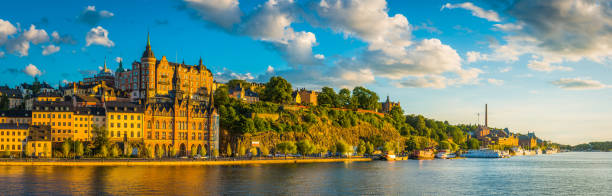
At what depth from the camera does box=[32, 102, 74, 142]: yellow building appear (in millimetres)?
102875

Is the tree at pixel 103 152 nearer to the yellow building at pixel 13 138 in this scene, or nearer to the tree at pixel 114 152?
the tree at pixel 114 152

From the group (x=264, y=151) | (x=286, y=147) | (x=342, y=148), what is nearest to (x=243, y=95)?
(x=264, y=151)

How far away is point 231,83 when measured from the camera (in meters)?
165

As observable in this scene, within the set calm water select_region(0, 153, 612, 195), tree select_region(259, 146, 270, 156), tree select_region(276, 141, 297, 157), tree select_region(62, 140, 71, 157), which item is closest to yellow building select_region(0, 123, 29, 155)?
tree select_region(62, 140, 71, 157)

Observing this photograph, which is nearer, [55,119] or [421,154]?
[55,119]

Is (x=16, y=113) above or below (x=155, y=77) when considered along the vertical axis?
below

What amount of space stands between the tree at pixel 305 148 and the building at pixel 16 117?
54514 mm

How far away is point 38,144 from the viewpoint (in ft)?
319

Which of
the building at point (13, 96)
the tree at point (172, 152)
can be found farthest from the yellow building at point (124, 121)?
the building at point (13, 96)

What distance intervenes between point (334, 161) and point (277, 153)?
13473mm

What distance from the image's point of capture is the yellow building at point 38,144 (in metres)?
96.5

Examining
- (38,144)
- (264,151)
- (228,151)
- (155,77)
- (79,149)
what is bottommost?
(264,151)

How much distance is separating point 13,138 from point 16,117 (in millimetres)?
9574

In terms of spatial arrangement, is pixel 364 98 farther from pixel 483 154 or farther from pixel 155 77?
pixel 155 77
